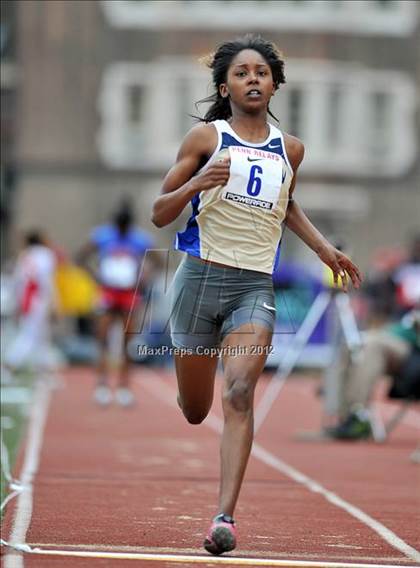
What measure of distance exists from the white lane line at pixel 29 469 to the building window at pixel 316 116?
26.8m

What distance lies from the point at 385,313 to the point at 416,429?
2305 mm

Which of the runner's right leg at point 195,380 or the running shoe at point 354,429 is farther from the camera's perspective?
the running shoe at point 354,429

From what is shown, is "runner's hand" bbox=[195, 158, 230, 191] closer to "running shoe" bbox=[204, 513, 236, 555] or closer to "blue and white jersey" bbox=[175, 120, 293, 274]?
"blue and white jersey" bbox=[175, 120, 293, 274]

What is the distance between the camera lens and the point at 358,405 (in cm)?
1487

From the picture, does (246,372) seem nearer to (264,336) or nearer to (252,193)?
(264,336)

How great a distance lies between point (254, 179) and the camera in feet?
25.0

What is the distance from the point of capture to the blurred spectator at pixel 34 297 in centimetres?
2289

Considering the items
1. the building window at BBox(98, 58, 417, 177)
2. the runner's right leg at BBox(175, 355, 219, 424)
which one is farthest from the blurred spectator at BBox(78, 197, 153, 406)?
the building window at BBox(98, 58, 417, 177)

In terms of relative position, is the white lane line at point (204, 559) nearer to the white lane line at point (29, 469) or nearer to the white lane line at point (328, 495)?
the white lane line at point (29, 469)

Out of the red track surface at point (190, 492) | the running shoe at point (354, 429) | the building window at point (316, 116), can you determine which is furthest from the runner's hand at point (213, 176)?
the building window at point (316, 116)

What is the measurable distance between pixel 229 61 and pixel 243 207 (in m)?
0.68

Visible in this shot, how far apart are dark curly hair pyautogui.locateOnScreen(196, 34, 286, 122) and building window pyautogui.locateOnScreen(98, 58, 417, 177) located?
130 ft

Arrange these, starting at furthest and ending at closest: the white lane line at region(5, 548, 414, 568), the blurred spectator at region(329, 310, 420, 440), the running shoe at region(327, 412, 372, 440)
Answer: the running shoe at region(327, 412, 372, 440), the blurred spectator at region(329, 310, 420, 440), the white lane line at region(5, 548, 414, 568)

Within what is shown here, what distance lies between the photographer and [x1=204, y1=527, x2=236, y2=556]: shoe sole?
278 inches
